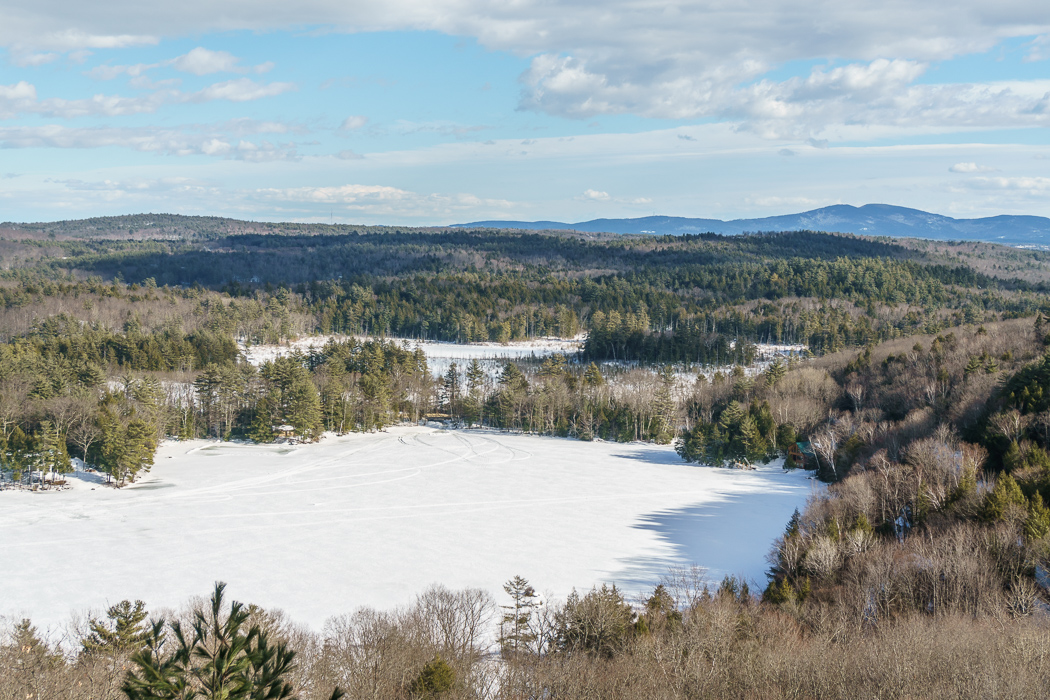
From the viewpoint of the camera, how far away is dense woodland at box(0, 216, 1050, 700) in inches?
869

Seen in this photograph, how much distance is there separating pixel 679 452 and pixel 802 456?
1236 cm

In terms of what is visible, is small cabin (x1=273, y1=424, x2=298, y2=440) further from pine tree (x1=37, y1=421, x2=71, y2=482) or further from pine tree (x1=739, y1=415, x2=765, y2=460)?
pine tree (x1=739, y1=415, x2=765, y2=460)

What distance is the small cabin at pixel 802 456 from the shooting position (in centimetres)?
7525

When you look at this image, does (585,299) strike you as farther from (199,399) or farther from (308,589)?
(308,589)

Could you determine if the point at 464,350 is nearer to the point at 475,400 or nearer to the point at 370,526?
the point at 475,400

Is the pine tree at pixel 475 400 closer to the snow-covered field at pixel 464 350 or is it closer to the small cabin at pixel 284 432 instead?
the snow-covered field at pixel 464 350

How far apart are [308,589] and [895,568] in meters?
29.6

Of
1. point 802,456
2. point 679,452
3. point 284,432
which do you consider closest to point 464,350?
point 284,432

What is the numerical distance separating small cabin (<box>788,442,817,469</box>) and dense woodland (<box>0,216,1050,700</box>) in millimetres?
450

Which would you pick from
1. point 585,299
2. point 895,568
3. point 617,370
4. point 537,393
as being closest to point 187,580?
point 895,568

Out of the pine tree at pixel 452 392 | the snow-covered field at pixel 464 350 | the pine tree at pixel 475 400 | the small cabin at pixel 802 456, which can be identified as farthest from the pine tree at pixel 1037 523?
the snow-covered field at pixel 464 350

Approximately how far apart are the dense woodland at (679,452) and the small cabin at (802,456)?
1.48 feet

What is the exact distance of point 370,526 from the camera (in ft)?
181

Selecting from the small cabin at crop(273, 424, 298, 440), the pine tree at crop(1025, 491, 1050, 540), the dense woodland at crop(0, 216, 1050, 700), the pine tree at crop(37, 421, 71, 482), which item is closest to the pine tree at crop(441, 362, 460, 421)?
the dense woodland at crop(0, 216, 1050, 700)
